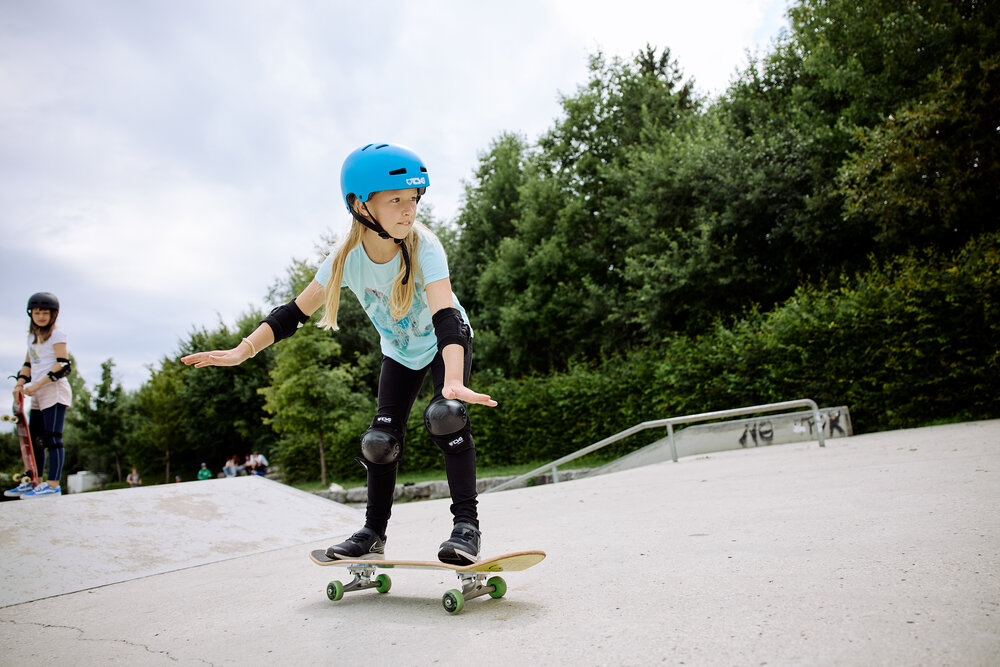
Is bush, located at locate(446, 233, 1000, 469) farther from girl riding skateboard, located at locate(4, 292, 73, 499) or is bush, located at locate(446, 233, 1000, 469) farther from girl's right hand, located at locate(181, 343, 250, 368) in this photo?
girl's right hand, located at locate(181, 343, 250, 368)

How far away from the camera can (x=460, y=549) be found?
2637 millimetres

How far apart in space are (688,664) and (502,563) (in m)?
1.02

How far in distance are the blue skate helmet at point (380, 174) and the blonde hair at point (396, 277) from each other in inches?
1.6

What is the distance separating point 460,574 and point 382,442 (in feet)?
2.36

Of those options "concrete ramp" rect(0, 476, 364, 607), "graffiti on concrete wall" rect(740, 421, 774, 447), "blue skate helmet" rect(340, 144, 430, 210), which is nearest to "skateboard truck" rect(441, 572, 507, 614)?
"blue skate helmet" rect(340, 144, 430, 210)

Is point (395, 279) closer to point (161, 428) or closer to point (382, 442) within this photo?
point (382, 442)

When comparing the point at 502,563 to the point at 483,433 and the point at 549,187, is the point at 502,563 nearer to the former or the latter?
the point at 483,433

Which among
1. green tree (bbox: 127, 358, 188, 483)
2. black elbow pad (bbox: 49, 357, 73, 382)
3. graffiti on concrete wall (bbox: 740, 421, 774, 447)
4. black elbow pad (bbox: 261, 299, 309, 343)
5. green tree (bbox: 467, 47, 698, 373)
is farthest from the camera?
green tree (bbox: 127, 358, 188, 483)

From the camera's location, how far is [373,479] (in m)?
3.15

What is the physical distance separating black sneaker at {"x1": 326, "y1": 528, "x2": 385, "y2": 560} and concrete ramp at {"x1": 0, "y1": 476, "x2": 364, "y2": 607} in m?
2.19

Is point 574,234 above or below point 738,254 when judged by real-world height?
above

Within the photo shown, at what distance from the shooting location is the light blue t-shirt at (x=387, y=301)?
3.08m

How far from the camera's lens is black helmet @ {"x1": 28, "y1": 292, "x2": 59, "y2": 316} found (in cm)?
655

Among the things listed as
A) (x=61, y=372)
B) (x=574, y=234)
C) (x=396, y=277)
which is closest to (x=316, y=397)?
(x=574, y=234)
